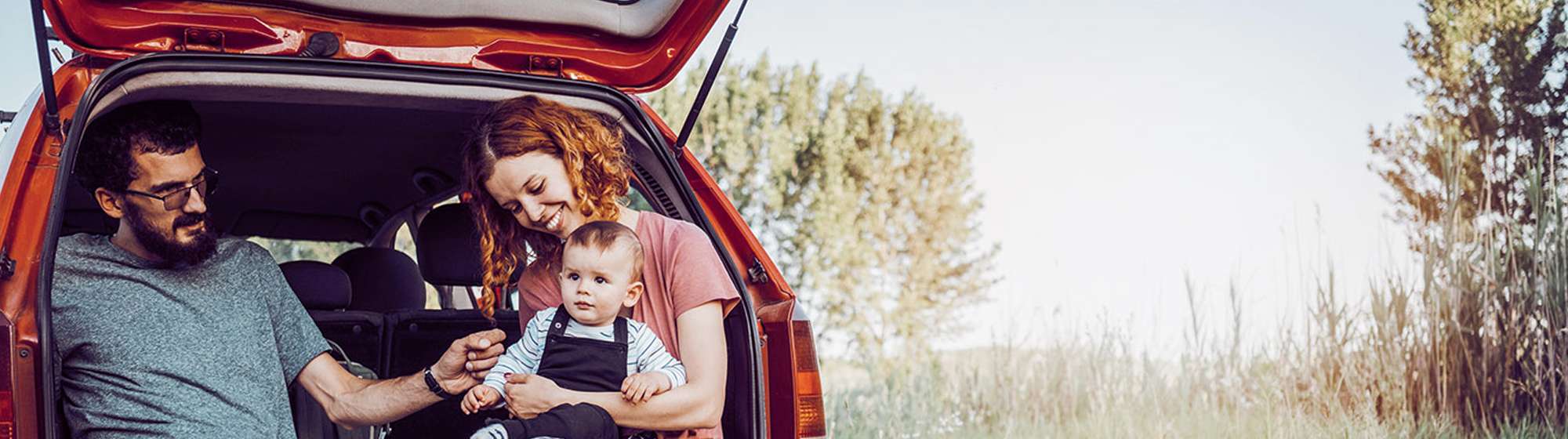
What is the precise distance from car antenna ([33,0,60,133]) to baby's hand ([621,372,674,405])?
101 centimetres

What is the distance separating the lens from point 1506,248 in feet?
16.7

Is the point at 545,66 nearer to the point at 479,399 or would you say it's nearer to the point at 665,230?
the point at 665,230

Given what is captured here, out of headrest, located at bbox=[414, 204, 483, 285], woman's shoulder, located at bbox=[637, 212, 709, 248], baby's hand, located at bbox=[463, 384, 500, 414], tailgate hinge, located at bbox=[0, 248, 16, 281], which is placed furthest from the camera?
headrest, located at bbox=[414, 204, 483, 285]

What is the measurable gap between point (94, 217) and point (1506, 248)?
16.3ft

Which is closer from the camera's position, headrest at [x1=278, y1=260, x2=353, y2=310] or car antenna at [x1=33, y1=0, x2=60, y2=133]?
car antenna at [x1=33, y1=0, x2=60, y2=133]

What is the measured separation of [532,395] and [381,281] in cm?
197

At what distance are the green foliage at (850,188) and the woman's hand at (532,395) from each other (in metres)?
12.1

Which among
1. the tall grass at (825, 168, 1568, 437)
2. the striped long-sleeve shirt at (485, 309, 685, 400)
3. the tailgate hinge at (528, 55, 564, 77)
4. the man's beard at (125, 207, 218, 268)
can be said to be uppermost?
the tailgate hinge at (528, 55, 564, 77)

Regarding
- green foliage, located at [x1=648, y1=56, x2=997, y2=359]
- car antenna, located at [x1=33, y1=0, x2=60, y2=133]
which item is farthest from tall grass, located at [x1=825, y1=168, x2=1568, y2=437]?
green foliage, located at [x1=648, y1=56, x2=997, y2=359]

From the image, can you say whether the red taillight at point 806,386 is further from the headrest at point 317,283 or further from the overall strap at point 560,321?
the headrest at point 317,283

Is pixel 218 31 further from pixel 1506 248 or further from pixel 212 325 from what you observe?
pixel 1506 248

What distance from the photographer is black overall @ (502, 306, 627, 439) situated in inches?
88.6

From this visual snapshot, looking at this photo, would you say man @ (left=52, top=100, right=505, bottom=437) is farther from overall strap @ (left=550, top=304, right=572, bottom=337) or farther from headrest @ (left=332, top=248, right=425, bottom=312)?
headrest @ (left=332, top=248, right=425, bottom=312)

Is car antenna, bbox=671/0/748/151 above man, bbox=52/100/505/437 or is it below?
above
